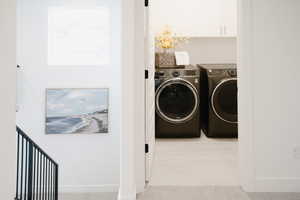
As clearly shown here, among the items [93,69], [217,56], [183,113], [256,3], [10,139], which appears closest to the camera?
[10,139]

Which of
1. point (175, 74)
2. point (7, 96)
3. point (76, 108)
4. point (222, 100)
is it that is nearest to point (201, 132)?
point (222, 100)

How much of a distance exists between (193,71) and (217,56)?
112 cm

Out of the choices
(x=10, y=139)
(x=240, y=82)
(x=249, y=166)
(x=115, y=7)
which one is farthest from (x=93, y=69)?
(x=10, y=139)

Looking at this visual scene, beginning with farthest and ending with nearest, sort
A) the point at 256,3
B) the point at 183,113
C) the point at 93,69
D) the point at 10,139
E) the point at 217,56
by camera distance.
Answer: the point at 217,56 → the point at 183,113 → the point at 93,69 → the point at 256,3 → the point at 10,139

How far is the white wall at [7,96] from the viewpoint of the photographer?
0.81 m

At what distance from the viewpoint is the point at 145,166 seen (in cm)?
308

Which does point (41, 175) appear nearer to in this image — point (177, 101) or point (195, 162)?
point (195, 162)

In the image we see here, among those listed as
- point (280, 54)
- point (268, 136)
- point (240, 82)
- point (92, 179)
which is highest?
point (280, 54)

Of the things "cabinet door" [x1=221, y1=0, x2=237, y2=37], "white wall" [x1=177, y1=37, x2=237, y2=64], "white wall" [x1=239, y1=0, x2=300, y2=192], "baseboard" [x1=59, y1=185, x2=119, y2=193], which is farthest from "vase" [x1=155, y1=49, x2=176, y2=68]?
"white wall" [x1=239, y1=0, x2=300, y2=192]

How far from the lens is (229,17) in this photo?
5.52 m

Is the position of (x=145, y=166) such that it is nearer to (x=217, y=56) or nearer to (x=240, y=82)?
(x=240, y=82)

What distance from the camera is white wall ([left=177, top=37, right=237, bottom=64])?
589 centimetres

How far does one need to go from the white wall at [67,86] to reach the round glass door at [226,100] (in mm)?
1403

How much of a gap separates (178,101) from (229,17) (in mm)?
1704
